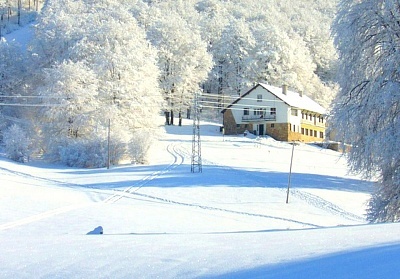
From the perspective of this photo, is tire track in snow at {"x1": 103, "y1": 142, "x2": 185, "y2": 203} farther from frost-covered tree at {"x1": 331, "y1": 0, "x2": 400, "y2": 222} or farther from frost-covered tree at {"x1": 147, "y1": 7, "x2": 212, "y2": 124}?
frost-covered tree at {"x1": 147, "y1": 7, "x2": 212, "y2": 124}

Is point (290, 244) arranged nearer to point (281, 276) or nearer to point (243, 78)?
point (281, 276)

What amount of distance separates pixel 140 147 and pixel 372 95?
100ft

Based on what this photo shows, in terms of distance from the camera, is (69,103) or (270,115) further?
(270,115)

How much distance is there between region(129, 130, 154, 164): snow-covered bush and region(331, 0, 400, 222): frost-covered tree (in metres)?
28.2

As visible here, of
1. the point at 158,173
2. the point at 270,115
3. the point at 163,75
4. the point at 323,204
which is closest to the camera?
the point at 323,204

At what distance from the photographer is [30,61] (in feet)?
189

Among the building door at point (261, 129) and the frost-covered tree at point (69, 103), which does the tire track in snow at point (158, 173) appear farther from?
the building door at point (261, 129)

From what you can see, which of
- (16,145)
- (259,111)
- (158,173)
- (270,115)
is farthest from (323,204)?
(259,111)

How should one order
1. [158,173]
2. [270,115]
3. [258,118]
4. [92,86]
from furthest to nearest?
[258,118]
[270,115]
[92,86]
[158,173]

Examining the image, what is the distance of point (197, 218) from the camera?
21.3m

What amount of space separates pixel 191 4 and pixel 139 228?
12184cm

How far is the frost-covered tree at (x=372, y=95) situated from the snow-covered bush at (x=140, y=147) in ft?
92.4

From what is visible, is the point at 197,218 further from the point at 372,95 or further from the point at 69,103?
the point at 69,103

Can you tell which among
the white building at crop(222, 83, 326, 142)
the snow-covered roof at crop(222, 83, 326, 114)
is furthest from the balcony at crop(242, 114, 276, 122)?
the snow-covered roof at crop(222, 83, 326, 114)
